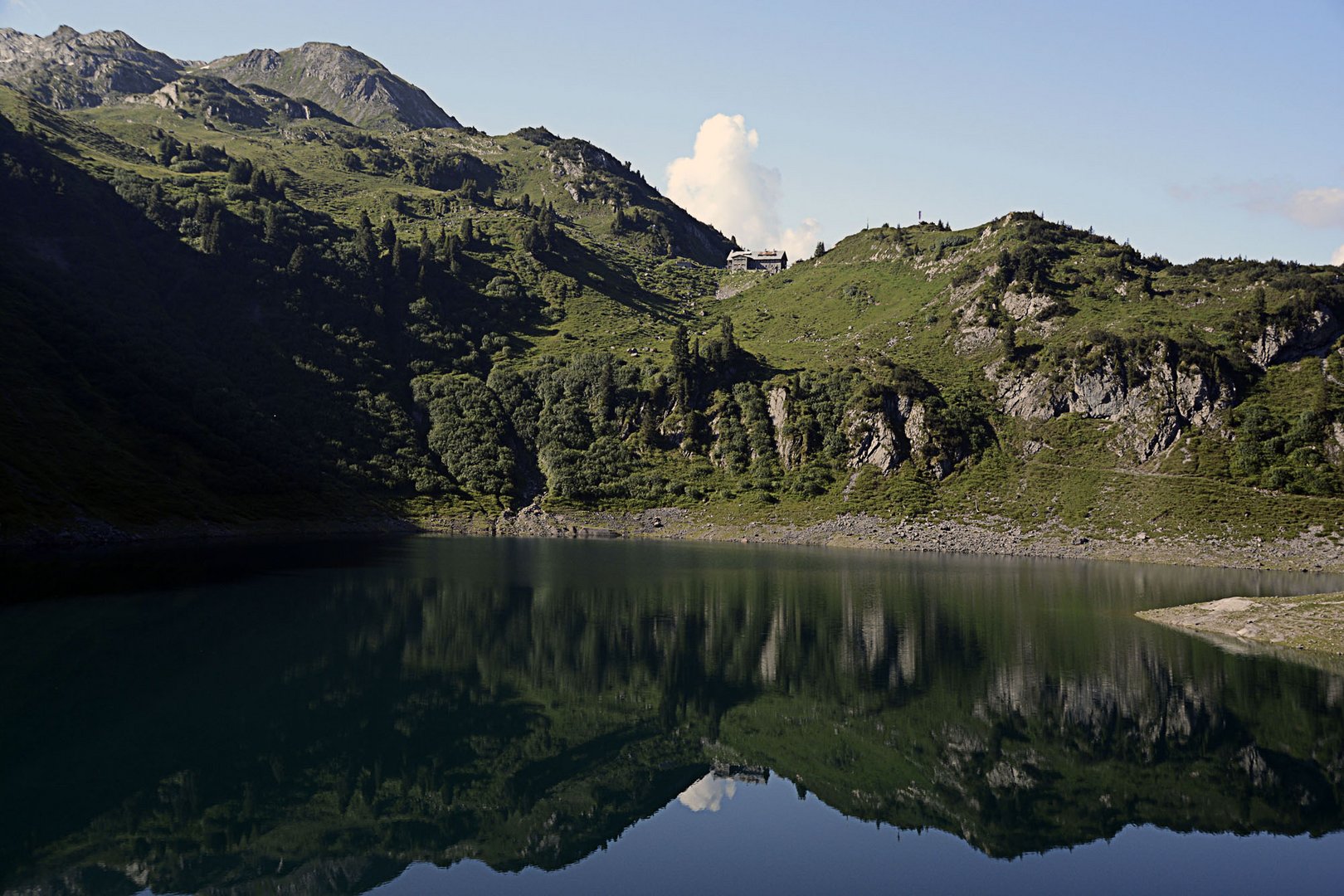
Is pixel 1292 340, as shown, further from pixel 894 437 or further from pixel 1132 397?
pixel 894 437

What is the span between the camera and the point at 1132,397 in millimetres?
183500

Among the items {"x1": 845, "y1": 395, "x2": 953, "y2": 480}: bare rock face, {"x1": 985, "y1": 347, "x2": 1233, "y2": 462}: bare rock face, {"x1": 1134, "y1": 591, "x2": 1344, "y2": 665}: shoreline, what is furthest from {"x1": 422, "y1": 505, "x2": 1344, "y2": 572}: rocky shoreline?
{"x1": 1134, "y1": 591, "x2": 1344, "y2": 665}: shoreline

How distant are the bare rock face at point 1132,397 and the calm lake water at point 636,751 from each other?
118 m

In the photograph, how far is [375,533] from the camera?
15475 cm

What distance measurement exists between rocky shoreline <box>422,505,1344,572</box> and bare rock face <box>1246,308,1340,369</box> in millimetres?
69031

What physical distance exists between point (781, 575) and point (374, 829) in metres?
77.8

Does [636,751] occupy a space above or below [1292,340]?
below

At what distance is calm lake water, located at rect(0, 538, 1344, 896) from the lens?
93.0 feet

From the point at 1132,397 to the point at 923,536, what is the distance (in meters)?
65.0

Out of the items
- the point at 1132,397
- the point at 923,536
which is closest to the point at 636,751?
the point at 923,536

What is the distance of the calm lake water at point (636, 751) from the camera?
28359mm

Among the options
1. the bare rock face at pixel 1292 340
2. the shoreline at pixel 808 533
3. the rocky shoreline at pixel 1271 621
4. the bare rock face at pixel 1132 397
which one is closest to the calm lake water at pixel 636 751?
the rocky shoreline at pixel 1271 621

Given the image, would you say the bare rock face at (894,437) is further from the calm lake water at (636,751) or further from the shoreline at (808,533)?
the calm lake water at (636,751)

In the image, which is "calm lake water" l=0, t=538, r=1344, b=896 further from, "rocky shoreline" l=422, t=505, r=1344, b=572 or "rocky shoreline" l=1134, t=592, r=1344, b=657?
"rocky shoreline" l=422, t=505, r=1344, b=572
